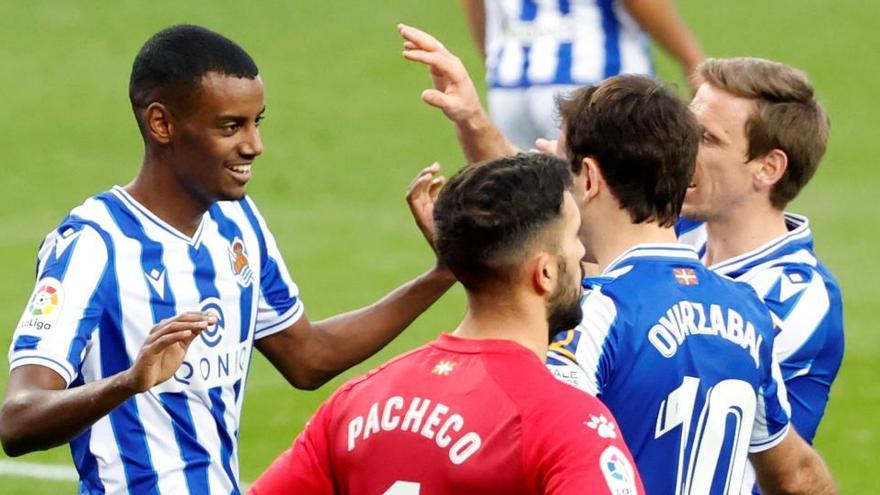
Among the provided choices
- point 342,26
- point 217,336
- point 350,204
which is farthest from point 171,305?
point 342,26

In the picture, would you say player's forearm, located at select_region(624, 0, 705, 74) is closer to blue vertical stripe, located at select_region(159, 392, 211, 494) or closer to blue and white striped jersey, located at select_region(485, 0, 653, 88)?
blue and white striped jersey, located at select_region(485, 0, 653, 88)

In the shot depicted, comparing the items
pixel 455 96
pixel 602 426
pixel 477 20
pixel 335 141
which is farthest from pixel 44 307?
pixel 335 141

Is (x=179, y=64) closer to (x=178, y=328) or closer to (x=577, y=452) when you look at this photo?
(x=178, y=328)

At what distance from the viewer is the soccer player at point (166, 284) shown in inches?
188

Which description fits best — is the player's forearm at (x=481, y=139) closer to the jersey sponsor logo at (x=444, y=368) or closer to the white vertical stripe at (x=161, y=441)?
the white vertical stripe at (x=161, y=441)

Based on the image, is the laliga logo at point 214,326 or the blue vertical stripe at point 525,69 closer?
the laliga logo at point 214,326

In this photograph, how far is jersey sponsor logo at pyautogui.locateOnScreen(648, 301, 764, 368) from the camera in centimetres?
425

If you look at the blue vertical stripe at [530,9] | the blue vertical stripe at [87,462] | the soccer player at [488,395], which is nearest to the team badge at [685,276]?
the soccer player at [488,395]

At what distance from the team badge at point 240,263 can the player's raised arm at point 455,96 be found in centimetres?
66

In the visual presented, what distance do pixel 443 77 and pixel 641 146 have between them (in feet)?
3.58

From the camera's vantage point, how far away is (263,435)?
952cm

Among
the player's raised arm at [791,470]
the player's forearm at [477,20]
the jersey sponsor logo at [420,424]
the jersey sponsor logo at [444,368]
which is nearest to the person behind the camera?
the jersey sponsor logo at [420,424]

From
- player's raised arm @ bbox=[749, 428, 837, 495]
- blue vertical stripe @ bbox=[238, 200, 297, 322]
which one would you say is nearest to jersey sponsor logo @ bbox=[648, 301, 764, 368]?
player's raised arm @ bbox=[749, 428, 837, 495]

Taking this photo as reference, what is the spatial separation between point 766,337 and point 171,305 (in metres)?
1.58
